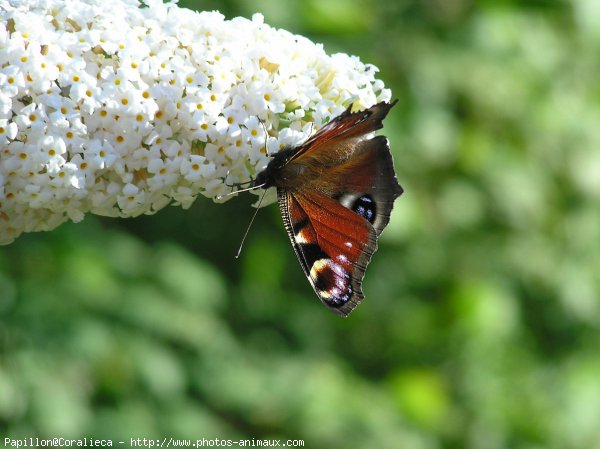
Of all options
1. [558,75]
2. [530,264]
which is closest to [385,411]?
[530,264]

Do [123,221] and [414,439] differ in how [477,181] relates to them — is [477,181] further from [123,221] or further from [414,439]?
[123,221]

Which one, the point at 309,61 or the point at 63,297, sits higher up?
the point at 309,61

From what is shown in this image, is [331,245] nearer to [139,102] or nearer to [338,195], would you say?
[338,195]

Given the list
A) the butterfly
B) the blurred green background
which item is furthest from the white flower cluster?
the blurred green background

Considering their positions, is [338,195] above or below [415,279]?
below

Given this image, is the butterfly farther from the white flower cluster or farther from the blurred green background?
the blurred green background

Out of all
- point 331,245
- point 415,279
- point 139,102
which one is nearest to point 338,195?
point 331,245
